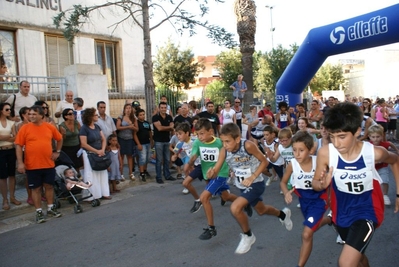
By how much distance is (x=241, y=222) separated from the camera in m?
4.29

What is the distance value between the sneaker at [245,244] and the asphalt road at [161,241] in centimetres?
7

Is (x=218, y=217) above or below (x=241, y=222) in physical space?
below

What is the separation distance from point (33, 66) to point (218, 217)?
1003 centimetres

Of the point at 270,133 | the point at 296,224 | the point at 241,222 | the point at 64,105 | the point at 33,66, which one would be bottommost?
the point at 296,224

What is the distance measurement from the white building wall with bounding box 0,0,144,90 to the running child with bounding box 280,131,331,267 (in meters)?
9.99

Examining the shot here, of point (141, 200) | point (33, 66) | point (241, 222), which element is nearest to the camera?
point (241, 222)

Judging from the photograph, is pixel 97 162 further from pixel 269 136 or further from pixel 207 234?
pixel 269 136

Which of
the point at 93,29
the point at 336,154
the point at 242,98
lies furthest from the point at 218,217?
Result: the point at 93,29

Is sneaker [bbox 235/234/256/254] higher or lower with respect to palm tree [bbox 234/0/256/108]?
lower

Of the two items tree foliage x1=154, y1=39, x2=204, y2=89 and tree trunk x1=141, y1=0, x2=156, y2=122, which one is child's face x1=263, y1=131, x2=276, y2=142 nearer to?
tree trunk x1=141, y1=0, x2=156, y2=122

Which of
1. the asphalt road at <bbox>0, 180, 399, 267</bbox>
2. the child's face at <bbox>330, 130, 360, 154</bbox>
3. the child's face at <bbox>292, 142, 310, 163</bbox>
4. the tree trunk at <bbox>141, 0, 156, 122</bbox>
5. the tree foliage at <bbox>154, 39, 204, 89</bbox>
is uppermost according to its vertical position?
the tree foliage at <bbox>154, 39, 204, 89</bbox>

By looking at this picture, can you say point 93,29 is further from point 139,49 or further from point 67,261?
point 67,261

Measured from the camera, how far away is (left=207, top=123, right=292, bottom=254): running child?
429cm

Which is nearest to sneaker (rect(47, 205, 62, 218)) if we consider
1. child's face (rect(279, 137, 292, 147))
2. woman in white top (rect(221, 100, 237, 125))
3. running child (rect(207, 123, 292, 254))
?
running child (rect(207, 123, 292, 254))
